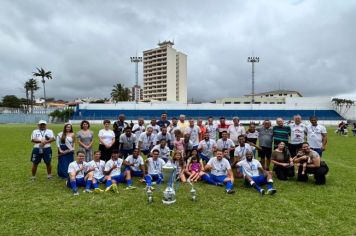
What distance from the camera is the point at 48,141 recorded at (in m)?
8.74

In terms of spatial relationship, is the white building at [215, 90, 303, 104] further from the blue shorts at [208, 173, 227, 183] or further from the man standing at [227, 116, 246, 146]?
the blue shorts at [208, 173, 227, 183]

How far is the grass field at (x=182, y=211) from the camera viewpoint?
203 inches

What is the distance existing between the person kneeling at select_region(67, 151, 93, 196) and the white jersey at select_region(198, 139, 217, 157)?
351 cm

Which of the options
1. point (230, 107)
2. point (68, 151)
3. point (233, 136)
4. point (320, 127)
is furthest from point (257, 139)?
point (230, 107)

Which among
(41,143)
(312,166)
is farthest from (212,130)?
(41,143)

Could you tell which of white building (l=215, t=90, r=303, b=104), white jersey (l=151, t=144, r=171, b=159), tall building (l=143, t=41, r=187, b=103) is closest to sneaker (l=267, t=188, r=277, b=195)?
white jersey (l=151, t=144, r=171, b=159)

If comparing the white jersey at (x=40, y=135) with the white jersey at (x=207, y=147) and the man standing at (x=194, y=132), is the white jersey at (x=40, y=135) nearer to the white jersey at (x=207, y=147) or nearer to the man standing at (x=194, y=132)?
the man standing at (x=194, y=132)

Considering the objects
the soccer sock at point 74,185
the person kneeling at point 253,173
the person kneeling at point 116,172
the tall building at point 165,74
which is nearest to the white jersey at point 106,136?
the person kneeling at point 116,172

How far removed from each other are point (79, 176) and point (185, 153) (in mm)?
3250

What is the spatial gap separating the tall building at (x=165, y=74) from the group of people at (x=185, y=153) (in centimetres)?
10881

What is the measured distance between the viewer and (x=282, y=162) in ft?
29.9

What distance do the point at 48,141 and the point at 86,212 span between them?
3490mm

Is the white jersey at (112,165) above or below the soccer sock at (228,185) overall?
above

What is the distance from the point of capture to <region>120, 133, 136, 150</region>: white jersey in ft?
31.3
